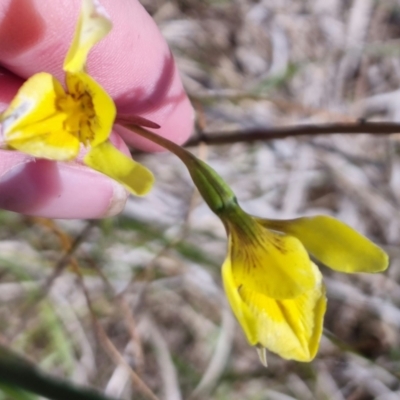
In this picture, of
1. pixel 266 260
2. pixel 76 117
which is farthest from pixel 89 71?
pixel 266 260

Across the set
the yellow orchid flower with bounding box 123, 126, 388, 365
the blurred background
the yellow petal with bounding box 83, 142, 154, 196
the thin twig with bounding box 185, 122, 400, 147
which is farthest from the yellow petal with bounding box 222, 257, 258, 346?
the blurred background

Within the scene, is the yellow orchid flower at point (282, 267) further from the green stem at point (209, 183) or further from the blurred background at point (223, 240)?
the blurred background at point (223, 240)

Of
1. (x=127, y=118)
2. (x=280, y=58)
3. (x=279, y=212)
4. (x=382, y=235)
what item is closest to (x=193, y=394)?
(x=279, y=212)

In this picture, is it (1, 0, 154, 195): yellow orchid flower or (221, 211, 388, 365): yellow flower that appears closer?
(1, 0, 154, 195): yellow orchid flower

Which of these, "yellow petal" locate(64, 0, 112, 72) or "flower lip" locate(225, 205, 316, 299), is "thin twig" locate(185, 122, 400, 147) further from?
"yellow petal" locate(64, 0, 112, 72)

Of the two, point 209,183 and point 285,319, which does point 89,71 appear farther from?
point 285,319

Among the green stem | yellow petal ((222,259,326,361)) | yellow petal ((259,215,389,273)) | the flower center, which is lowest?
yellow petal ((222,259,326,361))

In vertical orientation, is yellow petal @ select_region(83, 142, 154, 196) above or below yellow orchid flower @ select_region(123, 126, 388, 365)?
above

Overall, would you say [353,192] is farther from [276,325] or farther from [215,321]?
[276,325]
